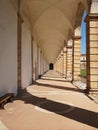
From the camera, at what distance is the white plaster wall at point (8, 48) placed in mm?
6895

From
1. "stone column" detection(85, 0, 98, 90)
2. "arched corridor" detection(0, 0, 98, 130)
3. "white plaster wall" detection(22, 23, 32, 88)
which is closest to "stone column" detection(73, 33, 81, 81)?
"arched corridor" detection(0, 0, 98, 130)

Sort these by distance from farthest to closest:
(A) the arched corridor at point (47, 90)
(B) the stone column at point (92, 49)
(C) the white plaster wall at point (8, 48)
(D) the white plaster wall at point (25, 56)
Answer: (D) the white plaster wall at point (25, 56)
(B) the stone column at point (92, 49)
(C) the white plaster wall at point (8, 48)
(A) the arched corridor at point (47, 90)

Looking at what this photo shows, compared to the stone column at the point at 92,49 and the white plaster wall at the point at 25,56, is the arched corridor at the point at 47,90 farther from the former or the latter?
the white plaster wall at the point at 25,56

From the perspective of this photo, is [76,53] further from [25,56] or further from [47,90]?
[47,90]

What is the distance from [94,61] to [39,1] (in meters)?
6.53

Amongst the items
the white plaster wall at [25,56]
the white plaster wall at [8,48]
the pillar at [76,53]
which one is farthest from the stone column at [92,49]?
the pillar at [76,53]

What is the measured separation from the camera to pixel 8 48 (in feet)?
25.2

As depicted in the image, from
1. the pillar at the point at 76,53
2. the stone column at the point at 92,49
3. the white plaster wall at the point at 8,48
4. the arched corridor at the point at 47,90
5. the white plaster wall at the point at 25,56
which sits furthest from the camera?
the pillar at the point at 76,53

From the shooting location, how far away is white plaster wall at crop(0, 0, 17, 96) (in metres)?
6.89

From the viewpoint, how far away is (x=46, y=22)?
18.4 m

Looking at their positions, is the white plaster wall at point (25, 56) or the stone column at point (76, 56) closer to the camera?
the white plaster wall at point (25, 56)

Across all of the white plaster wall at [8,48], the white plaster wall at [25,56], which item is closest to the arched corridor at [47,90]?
the white plaster wall at [8,48]

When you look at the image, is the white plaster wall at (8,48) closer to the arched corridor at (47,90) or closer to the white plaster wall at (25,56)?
the arched corridor at (47,90)

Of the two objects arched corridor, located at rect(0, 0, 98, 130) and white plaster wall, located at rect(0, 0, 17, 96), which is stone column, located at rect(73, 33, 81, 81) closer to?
arched corridor, located at rect(0, 0, 98, 130)
